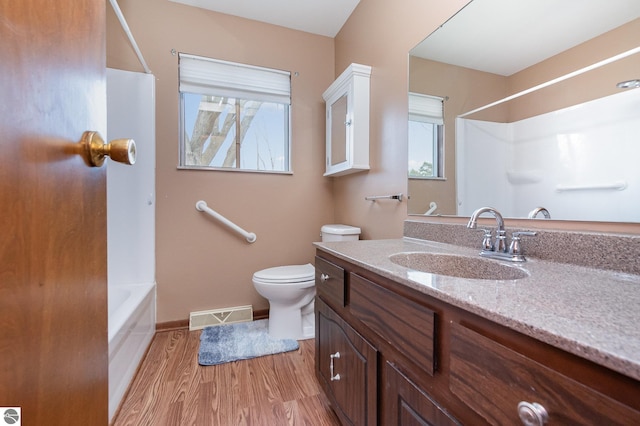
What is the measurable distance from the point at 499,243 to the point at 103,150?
1.14 m

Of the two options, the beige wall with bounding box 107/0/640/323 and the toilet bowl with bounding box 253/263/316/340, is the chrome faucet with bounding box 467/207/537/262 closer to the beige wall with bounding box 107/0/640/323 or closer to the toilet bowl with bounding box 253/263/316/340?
the beige wall with bounding box 107/0/640/323

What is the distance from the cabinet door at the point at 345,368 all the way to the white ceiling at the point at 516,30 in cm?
117

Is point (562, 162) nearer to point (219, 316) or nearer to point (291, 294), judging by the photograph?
point (291, 294)

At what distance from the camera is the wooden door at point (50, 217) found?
304mm

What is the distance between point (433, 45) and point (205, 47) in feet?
5.64

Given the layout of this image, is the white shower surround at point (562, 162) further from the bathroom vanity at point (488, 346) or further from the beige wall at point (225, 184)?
the beige wall at point (225, 184)

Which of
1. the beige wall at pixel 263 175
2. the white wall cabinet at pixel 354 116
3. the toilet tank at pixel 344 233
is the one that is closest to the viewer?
the beige wall at pixel 263 175

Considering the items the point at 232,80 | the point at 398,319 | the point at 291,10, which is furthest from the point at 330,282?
the point at 291,10

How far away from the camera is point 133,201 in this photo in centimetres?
194

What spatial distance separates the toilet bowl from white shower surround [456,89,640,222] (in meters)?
1.13

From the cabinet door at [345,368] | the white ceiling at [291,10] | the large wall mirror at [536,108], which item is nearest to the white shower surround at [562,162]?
the large wall mirror at [536,108]

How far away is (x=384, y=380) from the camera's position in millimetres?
791

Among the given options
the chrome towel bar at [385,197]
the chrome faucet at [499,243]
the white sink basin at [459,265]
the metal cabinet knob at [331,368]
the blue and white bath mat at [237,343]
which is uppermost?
the chrome towel bar at [385,197]

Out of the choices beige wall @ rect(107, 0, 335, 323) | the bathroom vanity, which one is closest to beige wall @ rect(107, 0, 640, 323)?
beige wall @ rect(107, 0, 335, 323)
